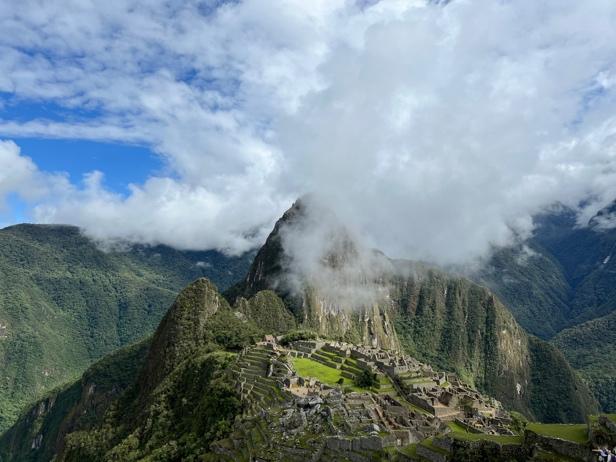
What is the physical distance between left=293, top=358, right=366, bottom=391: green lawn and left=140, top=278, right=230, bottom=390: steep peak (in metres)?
42.8

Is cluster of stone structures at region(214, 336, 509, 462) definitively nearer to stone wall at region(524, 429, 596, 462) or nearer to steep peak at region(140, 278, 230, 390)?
stone wall at region(524, 429, 596, 462)

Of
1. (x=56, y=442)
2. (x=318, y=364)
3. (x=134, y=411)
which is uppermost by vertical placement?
(x=318, y=364)

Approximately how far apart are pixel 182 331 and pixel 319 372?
2545 inches

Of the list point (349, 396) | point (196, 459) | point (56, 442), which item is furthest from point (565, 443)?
point (56, 442)

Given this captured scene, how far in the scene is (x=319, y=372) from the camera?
90.9 m

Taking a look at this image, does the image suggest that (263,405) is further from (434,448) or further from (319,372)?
(434,448)

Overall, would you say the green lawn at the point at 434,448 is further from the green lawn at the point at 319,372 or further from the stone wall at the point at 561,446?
the green lawn at the point at 319,372

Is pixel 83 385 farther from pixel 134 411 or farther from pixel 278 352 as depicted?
pixel 278 352

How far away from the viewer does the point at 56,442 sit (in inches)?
6973

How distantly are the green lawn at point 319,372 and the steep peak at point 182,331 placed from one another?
42.8 m

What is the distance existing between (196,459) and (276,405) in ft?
41.6

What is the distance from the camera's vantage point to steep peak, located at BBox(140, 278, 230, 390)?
135750 mm

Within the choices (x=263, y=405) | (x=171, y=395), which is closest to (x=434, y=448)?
(x=263, y=405)

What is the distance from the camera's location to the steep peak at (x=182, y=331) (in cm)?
13575
